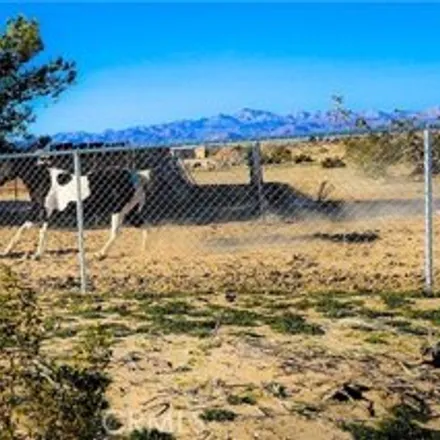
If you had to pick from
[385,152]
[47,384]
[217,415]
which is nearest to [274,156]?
[385,152]

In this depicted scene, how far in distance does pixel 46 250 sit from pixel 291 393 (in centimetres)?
930

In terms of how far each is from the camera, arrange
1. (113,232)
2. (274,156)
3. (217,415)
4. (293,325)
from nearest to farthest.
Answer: (217,415) < (293,325) < (113,232) < (274,156)

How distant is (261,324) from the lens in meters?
8.68

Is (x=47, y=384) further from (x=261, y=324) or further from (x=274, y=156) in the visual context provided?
(x=274, y=156)

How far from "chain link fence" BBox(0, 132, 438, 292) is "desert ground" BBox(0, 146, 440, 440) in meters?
0.06

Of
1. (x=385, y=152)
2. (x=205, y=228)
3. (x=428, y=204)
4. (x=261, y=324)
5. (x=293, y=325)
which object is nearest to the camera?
(x=293, y=325)

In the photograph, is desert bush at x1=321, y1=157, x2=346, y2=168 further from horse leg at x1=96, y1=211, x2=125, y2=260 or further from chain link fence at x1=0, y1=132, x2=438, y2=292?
horse leg at x1=96, y1=211, x2=125, y2=260

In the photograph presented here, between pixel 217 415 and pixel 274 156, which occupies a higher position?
pixel 274 156

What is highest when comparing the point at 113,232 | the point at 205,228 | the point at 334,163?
the point at 334,163

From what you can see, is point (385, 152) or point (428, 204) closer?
point (428, 204)

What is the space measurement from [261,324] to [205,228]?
9244 mm

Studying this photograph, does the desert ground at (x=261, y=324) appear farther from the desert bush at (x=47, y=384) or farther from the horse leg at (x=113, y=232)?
the desert bush at (x=47, y=384)

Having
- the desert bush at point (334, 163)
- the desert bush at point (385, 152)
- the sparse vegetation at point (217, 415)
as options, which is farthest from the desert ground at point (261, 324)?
the desert bush at point (334, 163)

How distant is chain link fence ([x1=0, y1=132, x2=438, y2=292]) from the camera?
38.3 feet
